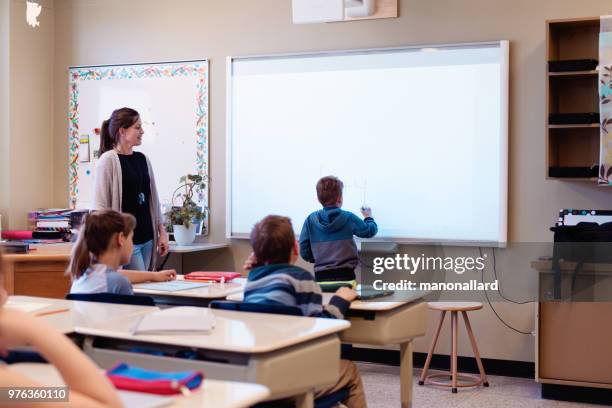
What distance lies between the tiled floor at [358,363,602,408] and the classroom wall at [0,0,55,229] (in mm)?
2942

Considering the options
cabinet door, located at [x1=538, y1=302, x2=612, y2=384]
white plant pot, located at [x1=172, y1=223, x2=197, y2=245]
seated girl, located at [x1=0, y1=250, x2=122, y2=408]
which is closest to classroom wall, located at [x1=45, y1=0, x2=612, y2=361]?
white plant pot, located at [x1=172, y1=223, x2=197, y2=245]

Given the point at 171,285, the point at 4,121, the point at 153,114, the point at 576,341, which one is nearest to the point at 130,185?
the point at 171,285

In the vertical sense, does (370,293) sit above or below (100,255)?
below

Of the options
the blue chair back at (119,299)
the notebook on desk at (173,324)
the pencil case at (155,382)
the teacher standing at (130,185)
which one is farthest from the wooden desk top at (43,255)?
the pencil case at (155,382)

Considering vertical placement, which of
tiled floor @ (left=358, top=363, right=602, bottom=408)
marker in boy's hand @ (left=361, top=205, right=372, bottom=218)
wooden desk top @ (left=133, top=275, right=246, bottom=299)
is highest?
marker in boy's hand @ (left=361, top=205, right=372, bottom=218)

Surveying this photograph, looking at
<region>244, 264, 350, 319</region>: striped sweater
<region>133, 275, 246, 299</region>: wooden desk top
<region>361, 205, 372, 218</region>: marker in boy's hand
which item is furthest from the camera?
<region>361, 205, 372, 218</region>: marker in boy's hand

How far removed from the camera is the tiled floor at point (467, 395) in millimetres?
4312

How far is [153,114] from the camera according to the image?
591 cm

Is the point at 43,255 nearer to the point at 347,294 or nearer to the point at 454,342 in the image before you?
the point at 347,294

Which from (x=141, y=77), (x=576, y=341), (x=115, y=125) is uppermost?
(x=141, y=77)

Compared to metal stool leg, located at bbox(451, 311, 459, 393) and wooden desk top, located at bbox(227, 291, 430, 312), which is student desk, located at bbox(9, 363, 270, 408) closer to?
wooden desk top, located at bbox(227, 291, 430, 312)

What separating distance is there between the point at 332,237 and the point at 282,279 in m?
1.67

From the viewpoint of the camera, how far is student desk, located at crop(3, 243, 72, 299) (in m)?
4.73

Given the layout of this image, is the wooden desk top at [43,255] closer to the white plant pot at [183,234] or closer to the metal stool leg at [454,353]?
the white plant pot at [183,234]
